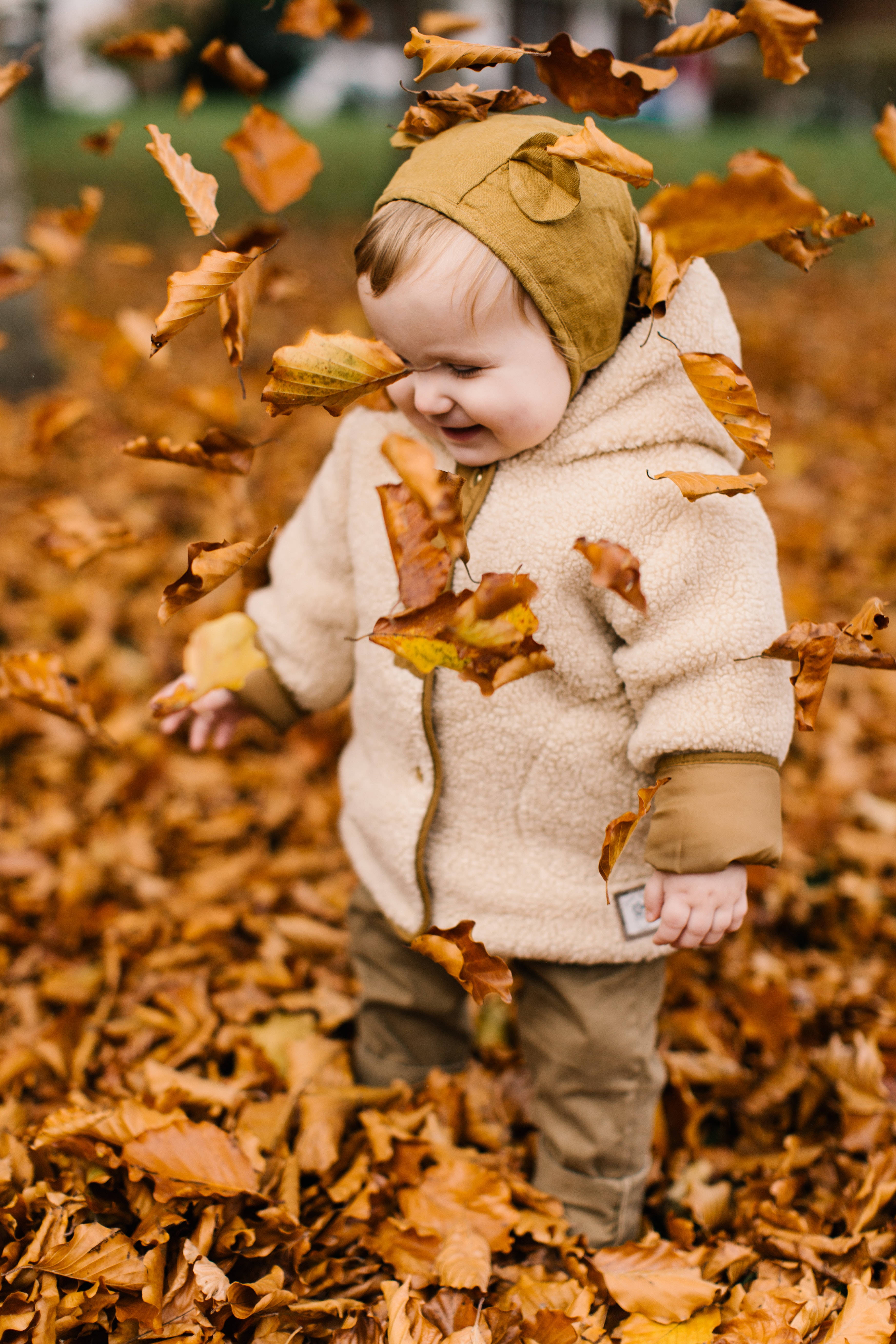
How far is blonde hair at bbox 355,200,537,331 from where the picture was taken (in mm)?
1040

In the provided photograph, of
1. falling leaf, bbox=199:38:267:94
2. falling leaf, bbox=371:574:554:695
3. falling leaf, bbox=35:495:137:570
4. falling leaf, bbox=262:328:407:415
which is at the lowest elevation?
falling leaf, bbox=35:495:137:570

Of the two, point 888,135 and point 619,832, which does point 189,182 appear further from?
point 619,832

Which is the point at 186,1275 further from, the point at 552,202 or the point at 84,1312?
the point at 552,202

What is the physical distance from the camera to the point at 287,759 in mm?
2439

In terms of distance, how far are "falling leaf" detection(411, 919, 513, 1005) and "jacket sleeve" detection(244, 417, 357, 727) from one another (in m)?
0.52

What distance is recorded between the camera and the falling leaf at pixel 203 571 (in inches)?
44.0

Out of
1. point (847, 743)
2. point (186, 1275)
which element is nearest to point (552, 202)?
point (186, 1275)

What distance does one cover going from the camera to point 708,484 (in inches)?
41.5

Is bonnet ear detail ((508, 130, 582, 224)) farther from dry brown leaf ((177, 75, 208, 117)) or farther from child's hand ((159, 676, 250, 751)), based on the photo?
child's hand ((159, 676, 250, 751))

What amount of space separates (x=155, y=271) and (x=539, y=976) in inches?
345

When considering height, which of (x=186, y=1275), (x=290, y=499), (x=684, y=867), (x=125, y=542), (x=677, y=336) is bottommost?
(x=290, y=499)

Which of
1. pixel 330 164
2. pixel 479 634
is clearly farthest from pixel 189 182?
pixel 330 164

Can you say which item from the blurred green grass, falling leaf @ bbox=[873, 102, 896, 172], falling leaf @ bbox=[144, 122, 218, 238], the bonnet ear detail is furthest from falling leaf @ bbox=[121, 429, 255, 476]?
the blurred green grass

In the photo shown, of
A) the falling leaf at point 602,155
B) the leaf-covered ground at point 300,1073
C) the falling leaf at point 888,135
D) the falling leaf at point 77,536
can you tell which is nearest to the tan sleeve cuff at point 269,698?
the leaf-covered ground at point 300,1073
